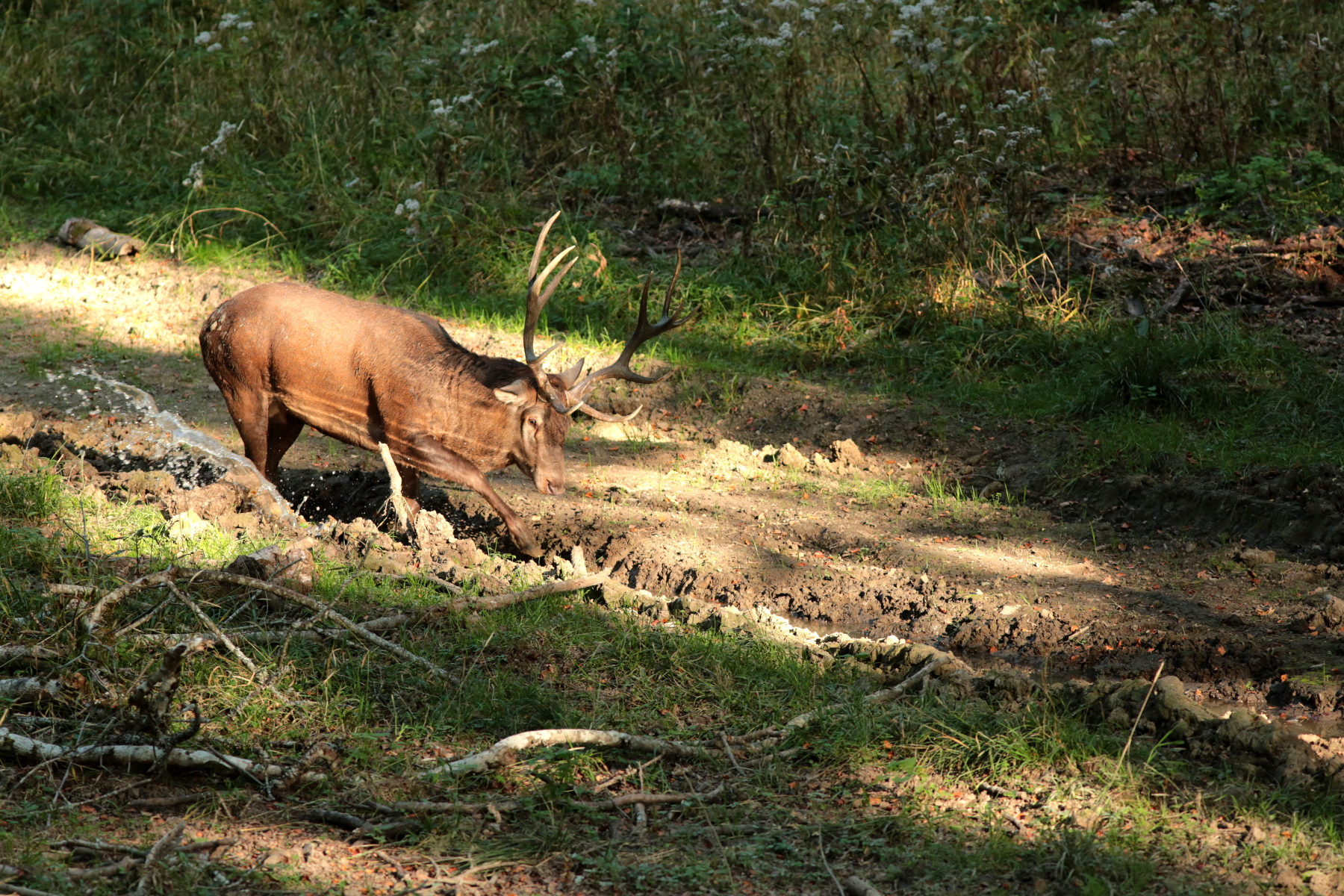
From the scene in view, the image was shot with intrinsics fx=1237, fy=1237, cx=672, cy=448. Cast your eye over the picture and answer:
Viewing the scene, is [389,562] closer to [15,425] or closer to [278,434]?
[278,434]

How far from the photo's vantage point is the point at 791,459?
7426mm

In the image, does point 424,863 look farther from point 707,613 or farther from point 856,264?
point 856,264

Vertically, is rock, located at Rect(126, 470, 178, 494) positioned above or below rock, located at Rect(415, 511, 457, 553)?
above

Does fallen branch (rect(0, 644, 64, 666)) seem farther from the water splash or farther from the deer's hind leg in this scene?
the deer's hind leg

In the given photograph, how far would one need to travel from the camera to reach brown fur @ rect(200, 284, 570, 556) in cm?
648

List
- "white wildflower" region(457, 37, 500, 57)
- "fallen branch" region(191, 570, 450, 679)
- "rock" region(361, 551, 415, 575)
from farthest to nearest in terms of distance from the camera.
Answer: "white wildflower" region(457, 37, 500, 57) → "rock" region(361, 551, 415, 575) → "fallen branch" region(191, 570, 450, 679)

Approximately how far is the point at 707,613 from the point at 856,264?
502 cm

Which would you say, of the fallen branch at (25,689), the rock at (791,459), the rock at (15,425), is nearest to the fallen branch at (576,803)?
the fallen branch at (25,689)

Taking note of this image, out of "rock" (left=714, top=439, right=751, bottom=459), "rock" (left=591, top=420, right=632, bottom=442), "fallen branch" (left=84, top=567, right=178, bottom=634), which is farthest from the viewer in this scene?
"rock" (left=591, top=420, right=632, bottom=442)

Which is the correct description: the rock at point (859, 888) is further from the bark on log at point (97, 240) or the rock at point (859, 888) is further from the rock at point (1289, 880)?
the bark on log at point (97, 240)

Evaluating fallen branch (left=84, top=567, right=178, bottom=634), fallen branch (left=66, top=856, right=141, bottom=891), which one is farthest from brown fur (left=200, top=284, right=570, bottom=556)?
fallen branch (left=66, top=856, right=141, bottom=891)

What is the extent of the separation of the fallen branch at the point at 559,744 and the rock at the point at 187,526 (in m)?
2.06

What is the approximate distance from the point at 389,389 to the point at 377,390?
0.06 m

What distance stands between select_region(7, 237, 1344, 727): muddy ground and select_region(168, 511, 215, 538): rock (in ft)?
0.52
